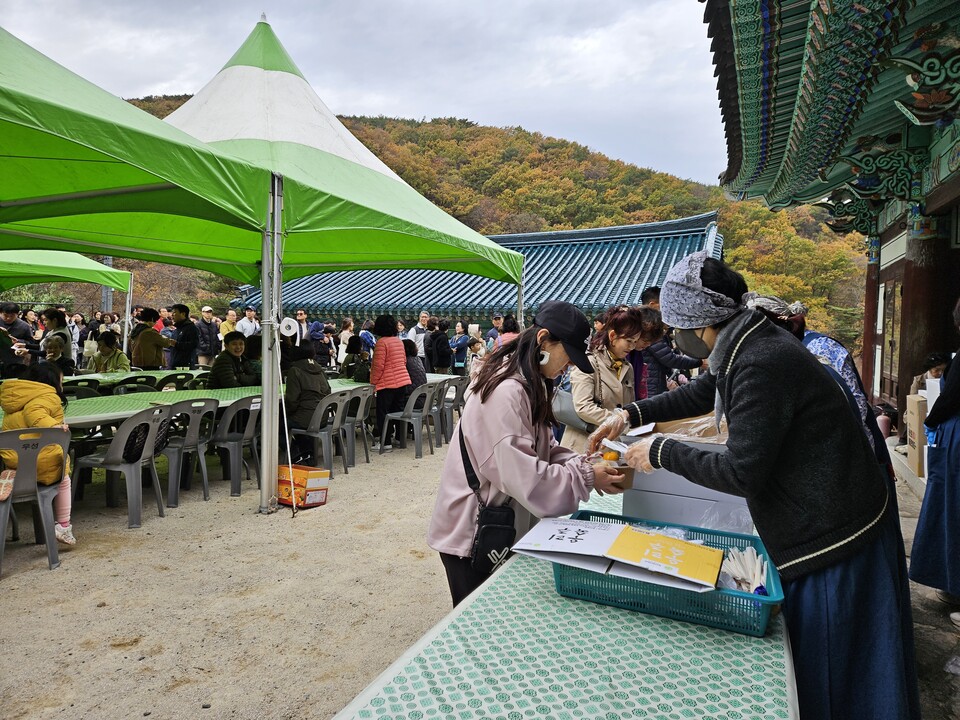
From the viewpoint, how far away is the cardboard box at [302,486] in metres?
4.95

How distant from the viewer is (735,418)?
1.45 metres

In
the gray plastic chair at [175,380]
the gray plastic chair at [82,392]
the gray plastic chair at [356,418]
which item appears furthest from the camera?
the gray plastic chair at [175,380]

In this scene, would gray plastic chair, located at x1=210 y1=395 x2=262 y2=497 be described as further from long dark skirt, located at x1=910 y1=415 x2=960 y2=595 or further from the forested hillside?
the forested hillside

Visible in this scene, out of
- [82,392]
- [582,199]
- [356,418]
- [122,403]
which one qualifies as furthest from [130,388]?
[582,199]

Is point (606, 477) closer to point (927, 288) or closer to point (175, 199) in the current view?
point (175, 199)

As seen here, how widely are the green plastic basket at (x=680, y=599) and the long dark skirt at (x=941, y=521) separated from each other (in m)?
2.22

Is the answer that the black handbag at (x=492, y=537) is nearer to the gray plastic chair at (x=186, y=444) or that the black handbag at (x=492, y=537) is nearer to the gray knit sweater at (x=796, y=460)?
the gray knit sweater at (x=796, y=460)

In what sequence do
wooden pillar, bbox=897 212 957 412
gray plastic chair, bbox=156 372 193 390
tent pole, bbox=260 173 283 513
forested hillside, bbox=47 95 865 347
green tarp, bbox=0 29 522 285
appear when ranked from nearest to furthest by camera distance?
green tarp, bbox=0 29 522 285
tent pole, bbox=260 173 283 513
wooden pillar, bbox=897 212 957 412
gray plastic chair, bbox=156 372 193 390
forested hillside, bbox=47 95 865 347

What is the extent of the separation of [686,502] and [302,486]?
145 inches

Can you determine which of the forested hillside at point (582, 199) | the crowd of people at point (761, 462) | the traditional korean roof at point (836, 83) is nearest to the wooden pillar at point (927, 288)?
the traditional korean roof at point (836, 83)

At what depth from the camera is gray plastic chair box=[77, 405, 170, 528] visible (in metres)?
4.33

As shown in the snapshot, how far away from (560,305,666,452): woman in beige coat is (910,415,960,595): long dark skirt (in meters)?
1.54

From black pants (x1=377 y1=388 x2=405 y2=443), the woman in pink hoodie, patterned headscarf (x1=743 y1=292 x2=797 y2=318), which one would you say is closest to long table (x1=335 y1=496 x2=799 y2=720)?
patterned headscarf (x1=743 y1=292 x2=797 y2=318)

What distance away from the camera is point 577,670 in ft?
4.03
